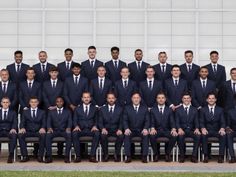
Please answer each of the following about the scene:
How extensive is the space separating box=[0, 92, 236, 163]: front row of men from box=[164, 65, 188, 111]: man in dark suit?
0.22m

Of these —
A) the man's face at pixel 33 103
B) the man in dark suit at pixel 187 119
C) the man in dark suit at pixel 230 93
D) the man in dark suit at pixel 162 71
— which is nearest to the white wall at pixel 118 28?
the man in dark suit at pixel 162 71

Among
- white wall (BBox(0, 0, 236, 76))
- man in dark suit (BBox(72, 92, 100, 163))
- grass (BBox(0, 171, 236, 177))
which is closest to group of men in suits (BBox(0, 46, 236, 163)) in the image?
man in dark suit (BBox(72, 92, 100, 163))

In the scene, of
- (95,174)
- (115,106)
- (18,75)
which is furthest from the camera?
(18,75)

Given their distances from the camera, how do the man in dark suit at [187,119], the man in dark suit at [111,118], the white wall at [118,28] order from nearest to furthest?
the man in dark suit at [187,119]
the man in dark suit at [111,118]
the white wall at [118,28]

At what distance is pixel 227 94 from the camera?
1382cm

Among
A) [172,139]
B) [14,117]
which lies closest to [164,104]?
[172,139]

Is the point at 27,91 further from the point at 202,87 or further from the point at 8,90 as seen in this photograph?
the point at 202,87

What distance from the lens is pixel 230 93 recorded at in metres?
13.8

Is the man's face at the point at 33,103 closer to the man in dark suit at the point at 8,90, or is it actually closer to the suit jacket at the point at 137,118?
the man in dark suit at the point at 8,90

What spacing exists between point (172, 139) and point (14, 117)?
327cm

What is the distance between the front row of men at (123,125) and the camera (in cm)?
1313

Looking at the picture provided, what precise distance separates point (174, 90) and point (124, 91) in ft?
3.47

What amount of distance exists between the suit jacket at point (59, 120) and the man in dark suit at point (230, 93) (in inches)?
132

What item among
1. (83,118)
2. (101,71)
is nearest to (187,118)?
(101,71)
